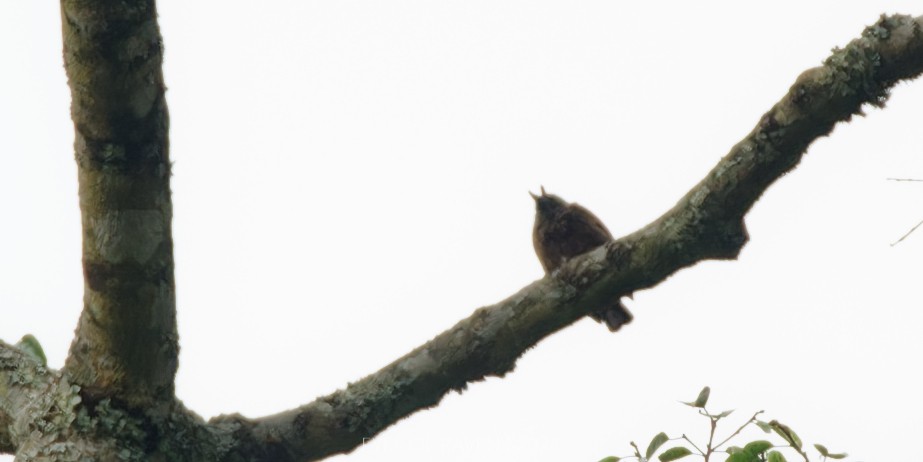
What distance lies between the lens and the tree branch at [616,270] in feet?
9.69

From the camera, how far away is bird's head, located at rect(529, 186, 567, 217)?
6.68m

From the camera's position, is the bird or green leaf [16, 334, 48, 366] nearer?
green leaf [16, 334, 48, 366]

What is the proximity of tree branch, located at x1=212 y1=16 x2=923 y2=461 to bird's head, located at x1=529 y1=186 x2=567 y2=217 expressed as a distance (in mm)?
3245

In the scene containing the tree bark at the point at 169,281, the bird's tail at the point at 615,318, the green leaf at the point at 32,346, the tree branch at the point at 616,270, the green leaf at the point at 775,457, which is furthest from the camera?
the bird's tail at the point at 615,318

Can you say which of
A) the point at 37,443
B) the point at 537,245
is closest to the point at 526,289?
the point at 37,443

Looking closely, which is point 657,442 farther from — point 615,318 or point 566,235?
point 566,235

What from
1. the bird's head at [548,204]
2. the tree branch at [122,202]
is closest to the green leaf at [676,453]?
the tree branch at [122,202]

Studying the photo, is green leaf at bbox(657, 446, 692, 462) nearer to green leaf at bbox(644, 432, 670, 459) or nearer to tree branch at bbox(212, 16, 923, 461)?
green leaf at bbox(644, 432, 670, 459)

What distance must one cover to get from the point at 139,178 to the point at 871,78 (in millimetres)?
1899

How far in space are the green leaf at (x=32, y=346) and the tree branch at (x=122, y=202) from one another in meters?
0.46

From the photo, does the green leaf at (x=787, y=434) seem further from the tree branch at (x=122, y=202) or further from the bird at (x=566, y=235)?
the bird at (x=566, y=235)

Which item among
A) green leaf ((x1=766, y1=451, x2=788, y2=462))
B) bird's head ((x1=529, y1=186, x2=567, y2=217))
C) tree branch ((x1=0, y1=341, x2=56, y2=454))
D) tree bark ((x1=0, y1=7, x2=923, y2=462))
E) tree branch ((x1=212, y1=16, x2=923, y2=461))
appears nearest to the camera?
green leaf ((x1=766, y1=451, x2=788, y2=462))

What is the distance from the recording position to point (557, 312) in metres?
3.29

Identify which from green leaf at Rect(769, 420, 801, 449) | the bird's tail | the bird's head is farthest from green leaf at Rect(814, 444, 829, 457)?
the bird's head
